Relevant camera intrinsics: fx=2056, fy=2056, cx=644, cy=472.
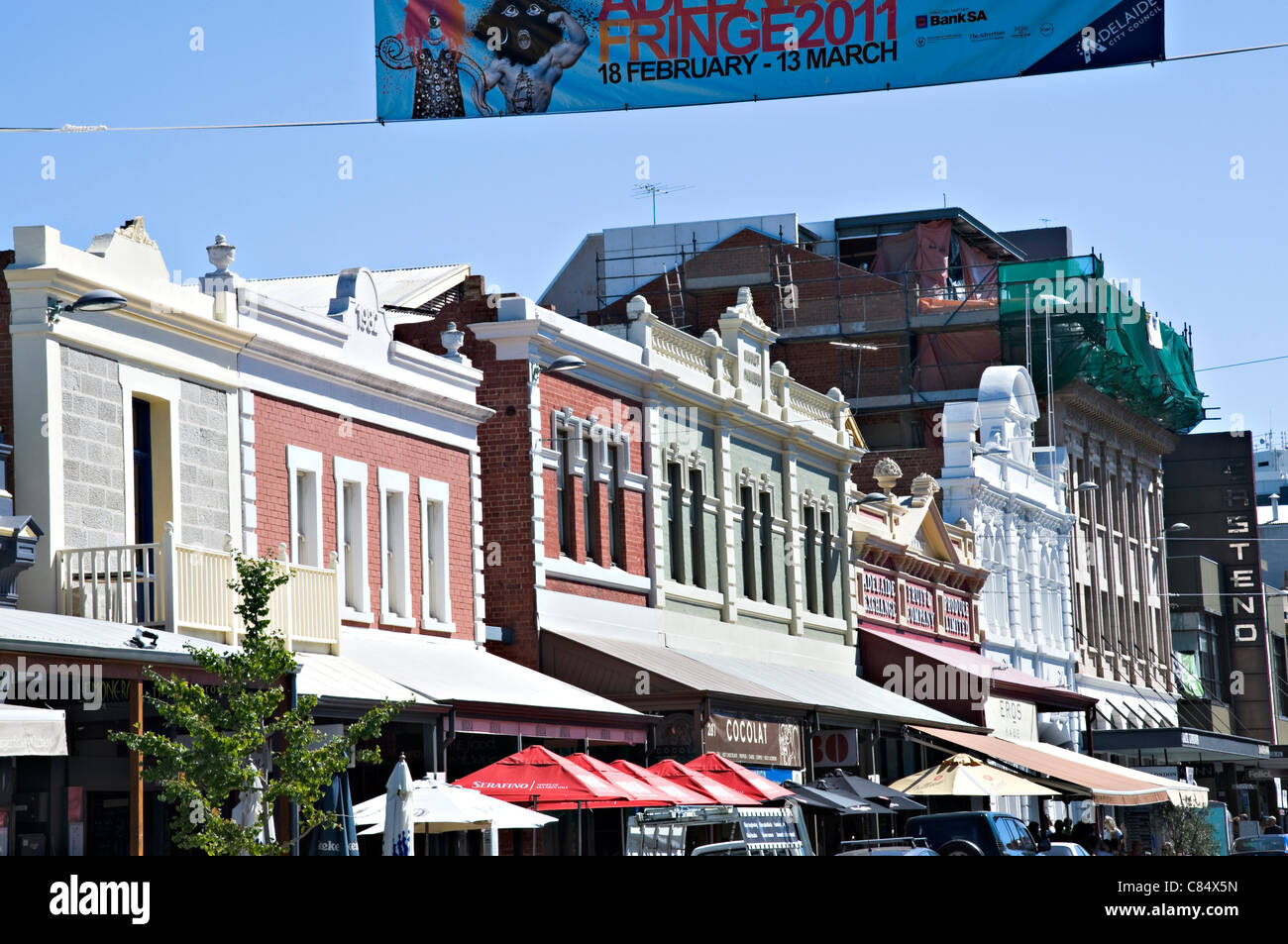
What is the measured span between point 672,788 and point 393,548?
5.05 meters

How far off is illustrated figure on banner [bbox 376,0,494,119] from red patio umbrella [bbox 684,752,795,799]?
12.6 meters

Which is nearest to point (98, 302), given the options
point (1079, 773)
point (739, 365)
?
point (739, 365)

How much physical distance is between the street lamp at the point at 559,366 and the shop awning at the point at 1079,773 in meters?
10.9

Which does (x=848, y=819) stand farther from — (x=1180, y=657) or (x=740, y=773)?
(x=1180, y=657)

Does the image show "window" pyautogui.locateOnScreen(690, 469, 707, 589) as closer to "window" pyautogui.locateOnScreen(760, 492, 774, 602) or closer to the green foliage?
"window" pyautogui.locateOnScreen(760, 492, 774, 602)

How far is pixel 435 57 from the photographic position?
13.8 m

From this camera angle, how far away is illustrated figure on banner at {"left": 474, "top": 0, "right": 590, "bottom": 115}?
13734mm

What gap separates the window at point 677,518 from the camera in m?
32.6

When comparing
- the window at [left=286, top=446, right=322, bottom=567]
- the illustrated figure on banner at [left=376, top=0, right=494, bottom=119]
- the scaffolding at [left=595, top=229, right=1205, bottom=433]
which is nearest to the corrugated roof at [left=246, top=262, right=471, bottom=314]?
the window at [left=286, top=446, right=322, bottom=567]

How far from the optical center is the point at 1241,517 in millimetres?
74125

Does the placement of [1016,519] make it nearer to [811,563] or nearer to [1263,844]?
[811,563]

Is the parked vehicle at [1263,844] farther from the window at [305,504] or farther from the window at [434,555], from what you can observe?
the window at [305,504]
